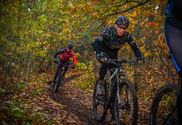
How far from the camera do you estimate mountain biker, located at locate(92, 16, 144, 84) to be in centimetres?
652

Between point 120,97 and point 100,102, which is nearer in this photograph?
point 120,97

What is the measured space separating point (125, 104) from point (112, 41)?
161 cm

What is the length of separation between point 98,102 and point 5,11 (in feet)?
10.8

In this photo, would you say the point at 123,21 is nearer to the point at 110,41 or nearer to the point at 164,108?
the point at 110,41

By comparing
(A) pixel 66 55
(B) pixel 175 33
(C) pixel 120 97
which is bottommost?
(C) pixel 120 97

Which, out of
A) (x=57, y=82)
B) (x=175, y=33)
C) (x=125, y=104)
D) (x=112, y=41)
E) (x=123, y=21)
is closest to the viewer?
(x=175, y=33)

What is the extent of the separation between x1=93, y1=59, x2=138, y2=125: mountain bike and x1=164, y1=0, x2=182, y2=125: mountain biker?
2.35 metres

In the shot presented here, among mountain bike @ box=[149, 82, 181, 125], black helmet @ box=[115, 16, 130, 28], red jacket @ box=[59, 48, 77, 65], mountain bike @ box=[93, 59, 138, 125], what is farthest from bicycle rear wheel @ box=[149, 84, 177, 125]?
red jacket @ box=[59, 48, 77, 65]

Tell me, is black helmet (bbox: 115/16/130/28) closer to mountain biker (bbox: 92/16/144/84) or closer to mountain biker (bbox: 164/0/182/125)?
mountain biker (bbox: 92/16/144/84)

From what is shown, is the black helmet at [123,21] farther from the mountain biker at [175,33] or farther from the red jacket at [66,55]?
the red jacket at [66,55]

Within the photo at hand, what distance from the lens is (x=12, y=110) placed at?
17.0ft

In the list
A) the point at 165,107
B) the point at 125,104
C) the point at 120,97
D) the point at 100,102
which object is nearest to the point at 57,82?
the point at 100,102

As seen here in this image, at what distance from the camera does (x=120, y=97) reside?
646 centimetres

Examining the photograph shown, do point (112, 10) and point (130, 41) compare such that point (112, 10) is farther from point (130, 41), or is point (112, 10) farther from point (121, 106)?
point (121, 106)
